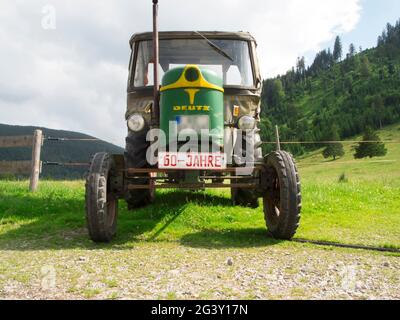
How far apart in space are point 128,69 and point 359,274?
5.09 m

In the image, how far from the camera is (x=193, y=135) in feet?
18.4

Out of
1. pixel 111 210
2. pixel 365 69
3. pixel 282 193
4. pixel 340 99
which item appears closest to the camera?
pixel 282 193

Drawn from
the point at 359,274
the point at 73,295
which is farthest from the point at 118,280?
the point at 359,274

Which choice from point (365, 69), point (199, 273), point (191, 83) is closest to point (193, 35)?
point (191, 83)

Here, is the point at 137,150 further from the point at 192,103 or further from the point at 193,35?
the point at 193,35

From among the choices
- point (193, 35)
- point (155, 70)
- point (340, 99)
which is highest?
point (340, 99)

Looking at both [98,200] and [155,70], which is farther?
[155,70]

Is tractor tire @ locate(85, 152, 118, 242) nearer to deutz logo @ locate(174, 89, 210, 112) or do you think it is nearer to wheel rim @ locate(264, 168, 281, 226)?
deutz logo @ locate(174, 89, 210, 112)

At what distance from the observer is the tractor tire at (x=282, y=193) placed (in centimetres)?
530

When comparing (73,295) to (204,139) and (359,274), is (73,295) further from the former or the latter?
(204,139)

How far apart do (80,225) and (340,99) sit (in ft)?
550

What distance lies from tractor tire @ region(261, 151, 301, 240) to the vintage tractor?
13mm

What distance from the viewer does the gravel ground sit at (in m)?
3.24

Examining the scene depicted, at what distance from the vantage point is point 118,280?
3602mm
